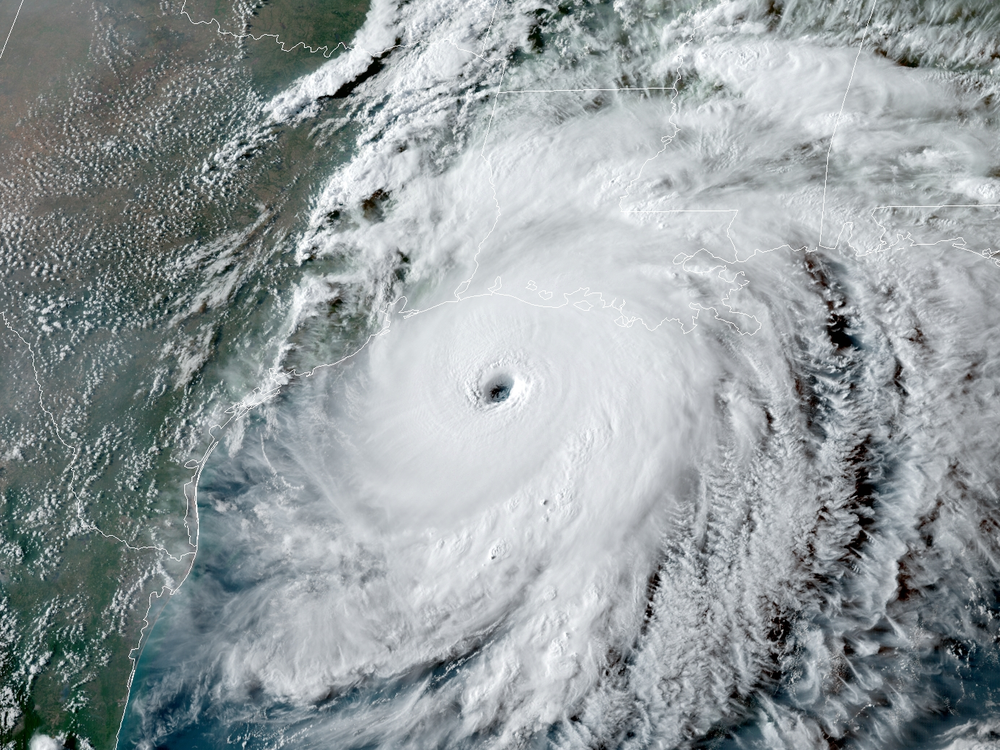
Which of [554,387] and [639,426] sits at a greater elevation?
[554,387]

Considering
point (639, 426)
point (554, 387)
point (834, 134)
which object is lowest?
point (639, 426)

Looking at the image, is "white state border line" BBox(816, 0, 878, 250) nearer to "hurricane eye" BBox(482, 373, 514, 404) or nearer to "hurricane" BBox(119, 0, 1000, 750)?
"hurricane" BBox(119, 0, 1000, 750)

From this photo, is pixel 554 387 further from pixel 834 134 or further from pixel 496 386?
pixel 834 134

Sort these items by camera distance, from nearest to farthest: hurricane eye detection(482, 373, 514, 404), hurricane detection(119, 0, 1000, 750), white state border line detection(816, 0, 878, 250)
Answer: hurricane detection(119, 0, 1000, 750) → hurricane eye detection(482, 373, 514, 404) → white state border line detection(816, 0, 878, 250)

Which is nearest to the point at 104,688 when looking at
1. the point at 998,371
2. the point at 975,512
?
the point at 975,512

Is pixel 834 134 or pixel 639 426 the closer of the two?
pixel 639 426

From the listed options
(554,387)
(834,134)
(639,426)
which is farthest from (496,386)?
(834,134)

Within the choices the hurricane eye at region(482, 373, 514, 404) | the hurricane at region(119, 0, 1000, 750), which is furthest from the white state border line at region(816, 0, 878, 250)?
the hurricane eye at region(482, 373, 514, 404)
